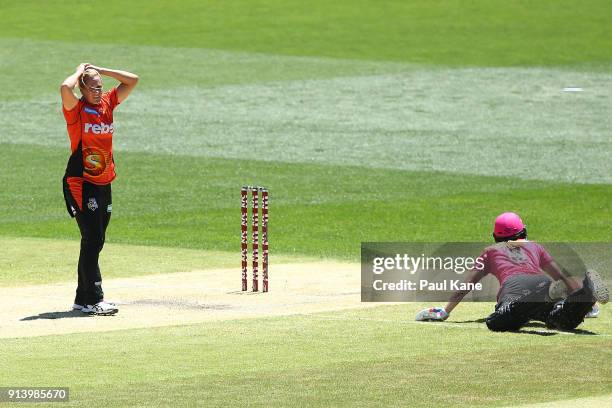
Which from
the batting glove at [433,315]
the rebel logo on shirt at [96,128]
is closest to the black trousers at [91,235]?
the rebel logo on shirt at [96,128]

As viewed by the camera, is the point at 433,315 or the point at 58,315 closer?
the point at 433,315

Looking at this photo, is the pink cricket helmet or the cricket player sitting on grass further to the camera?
the pink cricket helmet

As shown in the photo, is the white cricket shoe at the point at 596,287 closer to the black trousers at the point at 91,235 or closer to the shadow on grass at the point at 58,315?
the black trousers at the point at 91,235

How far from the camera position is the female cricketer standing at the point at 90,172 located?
1642 centimetres

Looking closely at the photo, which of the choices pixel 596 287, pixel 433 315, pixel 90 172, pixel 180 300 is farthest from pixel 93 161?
pixel 596 287

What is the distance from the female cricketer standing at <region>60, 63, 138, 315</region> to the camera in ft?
53.9

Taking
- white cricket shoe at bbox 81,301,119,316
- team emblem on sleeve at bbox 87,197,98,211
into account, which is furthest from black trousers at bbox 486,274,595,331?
team emblem on sleeve at bbox 87,197,98,211

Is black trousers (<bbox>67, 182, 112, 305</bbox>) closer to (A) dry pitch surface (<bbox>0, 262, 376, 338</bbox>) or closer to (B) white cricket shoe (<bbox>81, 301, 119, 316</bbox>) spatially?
(B) white cricket shoe (<bbox>81, 301, 119, 316</bbox>)

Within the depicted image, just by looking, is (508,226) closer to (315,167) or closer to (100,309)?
(100,309)

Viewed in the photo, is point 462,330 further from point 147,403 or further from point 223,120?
point 223,120

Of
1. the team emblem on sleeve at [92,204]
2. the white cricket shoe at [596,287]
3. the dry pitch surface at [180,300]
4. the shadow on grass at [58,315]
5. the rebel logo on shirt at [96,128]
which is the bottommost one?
the shadow on grass at [58,315]

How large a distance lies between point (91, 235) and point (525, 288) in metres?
4.48

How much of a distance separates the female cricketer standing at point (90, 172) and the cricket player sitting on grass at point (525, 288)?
340 cm

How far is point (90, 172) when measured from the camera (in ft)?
54.3
